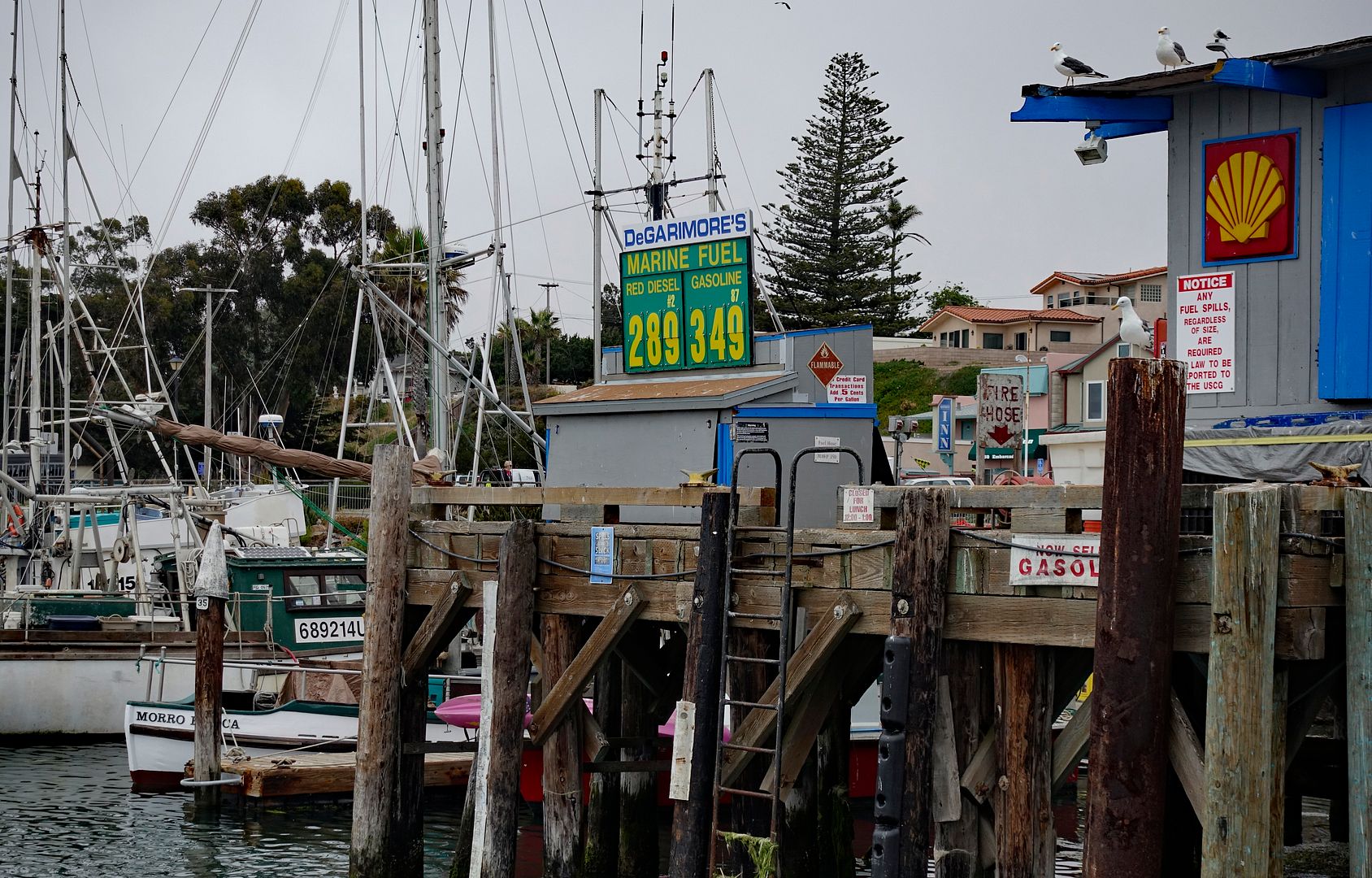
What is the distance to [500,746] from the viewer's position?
11938 mm

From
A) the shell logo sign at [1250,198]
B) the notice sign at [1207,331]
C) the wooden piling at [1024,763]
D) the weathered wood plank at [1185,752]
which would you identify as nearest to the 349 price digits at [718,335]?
the notice sign at [1207,331]

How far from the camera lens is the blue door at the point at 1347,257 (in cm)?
1185

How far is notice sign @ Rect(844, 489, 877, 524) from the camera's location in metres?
10.0

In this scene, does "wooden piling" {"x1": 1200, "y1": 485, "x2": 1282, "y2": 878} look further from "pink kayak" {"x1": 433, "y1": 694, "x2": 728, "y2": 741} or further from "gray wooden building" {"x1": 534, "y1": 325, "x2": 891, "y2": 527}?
"pink kayak" {"x1": 433, "y1": 694, "x2": 728, "y2": 741}

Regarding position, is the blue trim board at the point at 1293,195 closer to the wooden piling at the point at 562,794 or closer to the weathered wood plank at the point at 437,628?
the wooden piling at the point at 562,794

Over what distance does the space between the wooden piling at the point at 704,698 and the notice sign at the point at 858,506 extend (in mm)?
992

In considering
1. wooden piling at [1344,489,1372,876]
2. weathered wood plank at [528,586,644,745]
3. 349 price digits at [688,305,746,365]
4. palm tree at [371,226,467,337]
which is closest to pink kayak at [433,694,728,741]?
349 price digits at [688,305,746,365]

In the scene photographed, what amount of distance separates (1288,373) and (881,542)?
4.91m

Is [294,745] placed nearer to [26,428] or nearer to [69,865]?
[69,865]

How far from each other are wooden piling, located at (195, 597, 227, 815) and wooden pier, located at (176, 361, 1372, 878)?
6931mm

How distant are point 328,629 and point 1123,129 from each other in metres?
18.3

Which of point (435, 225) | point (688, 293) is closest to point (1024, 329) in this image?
point (435, 225)

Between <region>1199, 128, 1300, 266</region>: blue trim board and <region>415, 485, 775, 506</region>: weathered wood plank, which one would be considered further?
<region>1199, 128, 1300, 266</region>: blue trim board

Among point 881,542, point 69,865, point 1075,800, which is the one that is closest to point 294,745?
point 69,865
